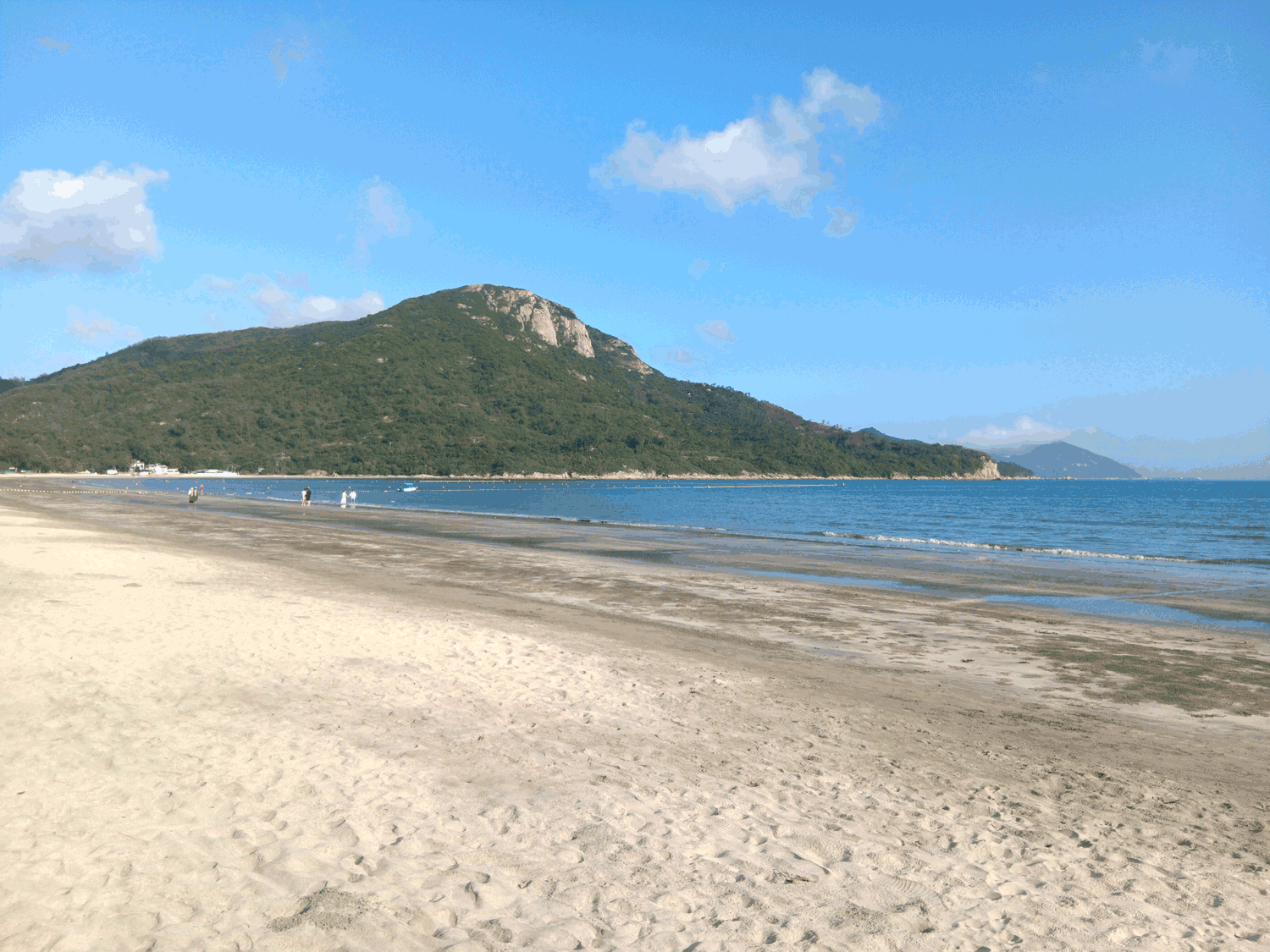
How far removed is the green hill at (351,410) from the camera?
14300 cm

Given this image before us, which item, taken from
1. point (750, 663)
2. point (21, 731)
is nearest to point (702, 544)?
point (750, 663)

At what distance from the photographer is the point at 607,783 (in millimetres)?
6023

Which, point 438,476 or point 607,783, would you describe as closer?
point 607,783

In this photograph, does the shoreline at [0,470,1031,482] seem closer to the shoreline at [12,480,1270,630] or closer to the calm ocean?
the calm ocean

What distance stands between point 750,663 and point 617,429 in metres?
173

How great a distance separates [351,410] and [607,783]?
163591 millimetres

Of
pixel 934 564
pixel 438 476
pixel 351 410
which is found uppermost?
pixel 351 410

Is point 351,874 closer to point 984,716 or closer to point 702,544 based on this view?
point 984,716

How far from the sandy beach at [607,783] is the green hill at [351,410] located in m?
143

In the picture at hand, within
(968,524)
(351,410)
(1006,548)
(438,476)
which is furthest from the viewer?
(351,410)

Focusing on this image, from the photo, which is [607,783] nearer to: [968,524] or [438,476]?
[968,524]

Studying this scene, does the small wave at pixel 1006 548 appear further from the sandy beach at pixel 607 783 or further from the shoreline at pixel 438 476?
the shoreline at pixel 438 476

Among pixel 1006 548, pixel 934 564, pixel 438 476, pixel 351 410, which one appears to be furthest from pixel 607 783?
pixel 351 410

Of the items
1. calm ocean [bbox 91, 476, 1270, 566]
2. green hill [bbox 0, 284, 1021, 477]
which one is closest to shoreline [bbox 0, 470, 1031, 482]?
green hill [bbox 0, 284, 1021, 477]
